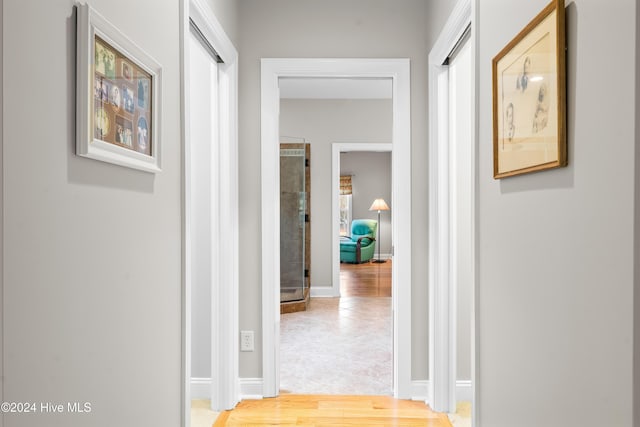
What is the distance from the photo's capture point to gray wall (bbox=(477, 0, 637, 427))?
952mm

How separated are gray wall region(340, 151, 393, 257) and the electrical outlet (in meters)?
8.33

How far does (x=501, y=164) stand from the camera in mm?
1594

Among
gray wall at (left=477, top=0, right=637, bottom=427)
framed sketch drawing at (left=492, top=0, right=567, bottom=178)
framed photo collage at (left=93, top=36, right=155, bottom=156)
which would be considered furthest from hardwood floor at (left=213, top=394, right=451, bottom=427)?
framed photo collage at (left=93, top=36, right=155, bottom=156)

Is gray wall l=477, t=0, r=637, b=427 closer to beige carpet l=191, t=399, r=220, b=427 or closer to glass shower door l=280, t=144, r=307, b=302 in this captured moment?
beige carpet l=191, t=399, r=220, b=427

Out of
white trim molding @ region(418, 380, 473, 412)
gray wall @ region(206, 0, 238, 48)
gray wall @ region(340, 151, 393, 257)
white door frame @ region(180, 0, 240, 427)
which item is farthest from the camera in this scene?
gray wall @ region(340, 151, 393, 257)

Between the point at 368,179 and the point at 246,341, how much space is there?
854 centimetres

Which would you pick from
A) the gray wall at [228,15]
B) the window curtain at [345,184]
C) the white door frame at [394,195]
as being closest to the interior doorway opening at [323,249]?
the white door frame at [394,195]

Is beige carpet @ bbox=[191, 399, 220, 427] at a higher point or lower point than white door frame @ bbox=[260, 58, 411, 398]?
lower

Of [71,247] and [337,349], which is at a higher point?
[71,247]

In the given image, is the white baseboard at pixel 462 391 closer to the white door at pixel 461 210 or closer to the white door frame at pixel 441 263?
the white door at pixel 461 210

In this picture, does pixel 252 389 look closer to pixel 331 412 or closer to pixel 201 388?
pixel 201 388

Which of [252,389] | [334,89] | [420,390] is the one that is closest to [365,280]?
[334,89]

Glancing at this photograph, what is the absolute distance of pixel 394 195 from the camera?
290 cm

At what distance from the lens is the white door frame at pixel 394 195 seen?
9.36 feet
